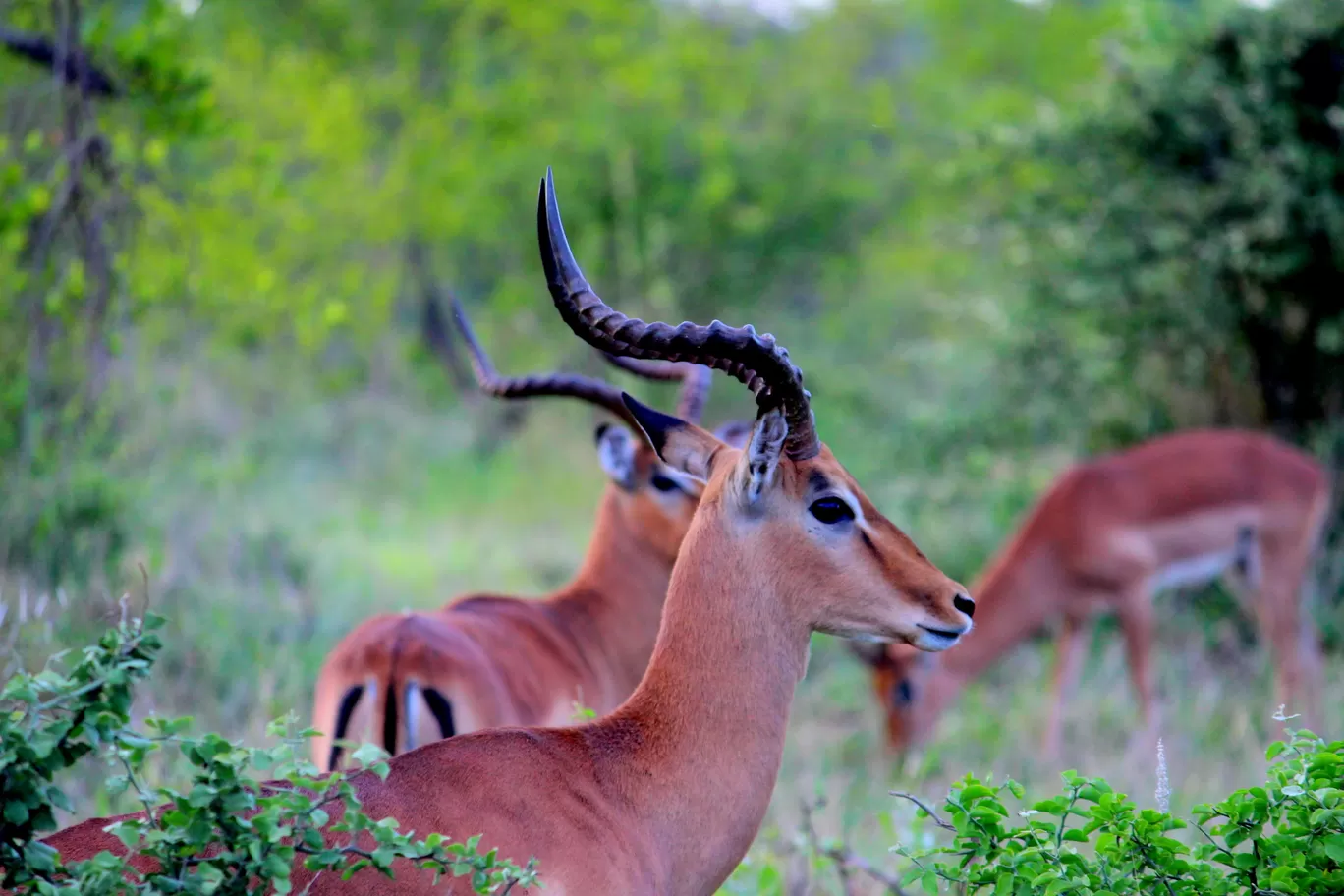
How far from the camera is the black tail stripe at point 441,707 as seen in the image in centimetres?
405

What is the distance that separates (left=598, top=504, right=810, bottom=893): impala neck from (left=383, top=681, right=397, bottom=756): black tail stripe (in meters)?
1.17

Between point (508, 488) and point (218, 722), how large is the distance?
698 cm

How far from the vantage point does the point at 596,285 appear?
13.4 metres

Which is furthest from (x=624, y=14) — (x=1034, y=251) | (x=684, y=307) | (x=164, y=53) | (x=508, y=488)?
(x=164, y=53)

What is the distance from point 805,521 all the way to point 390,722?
1521 mm

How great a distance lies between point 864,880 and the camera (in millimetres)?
4480

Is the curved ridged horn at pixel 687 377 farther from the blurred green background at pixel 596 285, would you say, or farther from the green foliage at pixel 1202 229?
the green foliage at pixel 1202 229

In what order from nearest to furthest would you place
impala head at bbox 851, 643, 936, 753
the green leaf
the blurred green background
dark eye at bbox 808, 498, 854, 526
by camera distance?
the green leaf
dark eye at bbox 808, 498, 854, 526
the blurred green background
impala head at bbox 851, 643, 936, 753

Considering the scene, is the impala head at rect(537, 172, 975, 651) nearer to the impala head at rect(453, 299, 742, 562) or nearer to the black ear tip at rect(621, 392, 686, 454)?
the black ear tip at rect(621, 392, 686, 454)

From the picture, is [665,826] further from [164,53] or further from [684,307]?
[684,307]

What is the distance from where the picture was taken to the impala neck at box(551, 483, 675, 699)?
5.18 meters

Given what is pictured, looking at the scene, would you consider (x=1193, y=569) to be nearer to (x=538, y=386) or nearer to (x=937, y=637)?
(x=538, y=386)

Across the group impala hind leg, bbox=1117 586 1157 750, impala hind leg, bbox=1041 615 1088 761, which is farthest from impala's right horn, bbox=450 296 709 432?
impala hind leg, bbox=1117 586 1157 750

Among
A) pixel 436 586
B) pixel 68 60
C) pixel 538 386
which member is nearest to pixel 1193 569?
pixel 436 586
